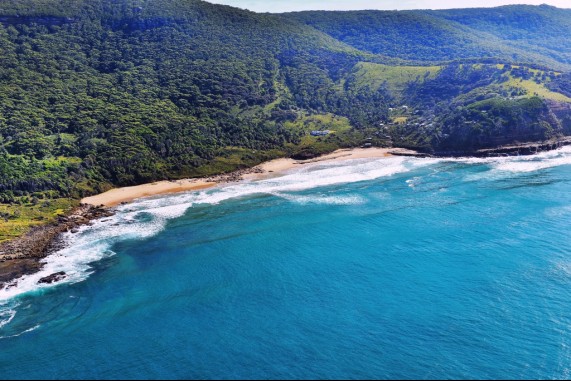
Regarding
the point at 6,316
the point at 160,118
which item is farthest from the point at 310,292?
the point at 160,118

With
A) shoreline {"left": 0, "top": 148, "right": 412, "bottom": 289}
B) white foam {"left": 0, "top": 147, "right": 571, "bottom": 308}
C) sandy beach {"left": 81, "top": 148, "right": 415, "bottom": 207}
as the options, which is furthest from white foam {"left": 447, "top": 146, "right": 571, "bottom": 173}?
sandy beach {"left": 81, "top": 148, "right": 415, "bottom": 207}

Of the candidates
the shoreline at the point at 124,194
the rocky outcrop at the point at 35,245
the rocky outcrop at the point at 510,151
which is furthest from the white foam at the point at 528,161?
the rocky outcrop at the point at 35,245

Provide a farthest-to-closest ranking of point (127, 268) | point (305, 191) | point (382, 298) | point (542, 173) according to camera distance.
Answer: point (542, 173)
point (305, 191)
point (127, 268)
point (382, 298)

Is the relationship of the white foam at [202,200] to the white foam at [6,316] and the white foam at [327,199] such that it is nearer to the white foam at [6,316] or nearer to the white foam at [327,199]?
the white foam at [327,199]

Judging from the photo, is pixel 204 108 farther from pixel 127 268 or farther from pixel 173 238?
pixel 127 268

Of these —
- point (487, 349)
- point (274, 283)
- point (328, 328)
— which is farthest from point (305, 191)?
point (487, 349)
